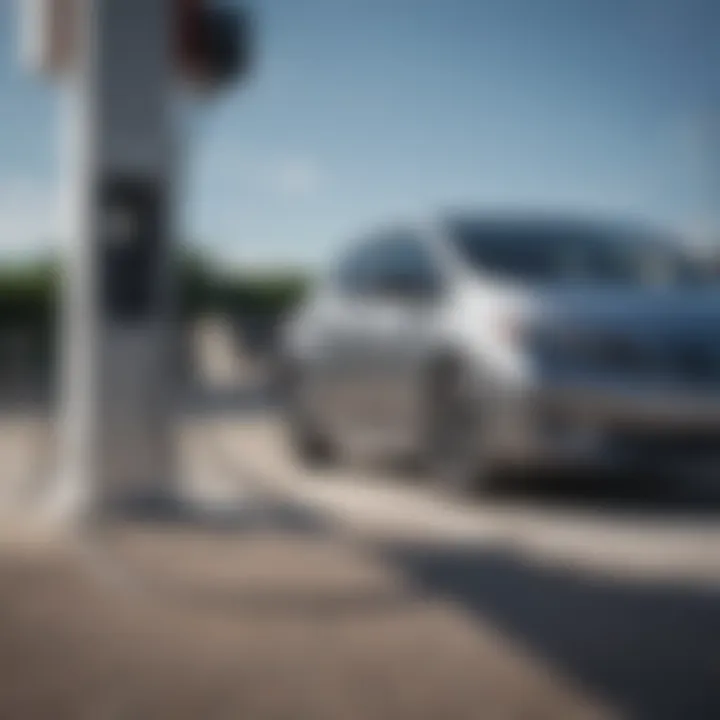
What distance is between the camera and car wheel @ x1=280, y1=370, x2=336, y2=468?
107 inches

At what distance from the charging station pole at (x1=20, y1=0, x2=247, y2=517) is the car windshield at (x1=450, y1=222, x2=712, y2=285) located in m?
1.42

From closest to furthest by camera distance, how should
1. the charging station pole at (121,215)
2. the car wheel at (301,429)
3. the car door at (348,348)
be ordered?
the car door at (348,348)
the car wheel at (301,429)
the charging station pole at (121,215)

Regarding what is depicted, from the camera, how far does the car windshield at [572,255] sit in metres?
2.19

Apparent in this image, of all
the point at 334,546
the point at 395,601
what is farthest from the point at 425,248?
the point at 334,546

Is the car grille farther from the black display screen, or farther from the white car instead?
the black display screen

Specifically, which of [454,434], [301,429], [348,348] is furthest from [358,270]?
[301,429]

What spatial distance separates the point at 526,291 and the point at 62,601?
1349 mm

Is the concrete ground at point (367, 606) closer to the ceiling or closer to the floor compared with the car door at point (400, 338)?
A: closer to the floor

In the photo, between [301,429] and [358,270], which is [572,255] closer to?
[358,270]

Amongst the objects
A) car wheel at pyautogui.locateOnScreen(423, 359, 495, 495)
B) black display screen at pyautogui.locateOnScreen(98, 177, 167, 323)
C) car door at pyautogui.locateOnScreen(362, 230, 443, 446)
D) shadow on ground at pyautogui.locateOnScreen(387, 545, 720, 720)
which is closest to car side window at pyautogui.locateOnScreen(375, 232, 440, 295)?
car door at pyautogui.locateOnScreen(362, 230, 443, 446)

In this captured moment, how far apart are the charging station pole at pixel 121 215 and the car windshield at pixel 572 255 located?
1.42m

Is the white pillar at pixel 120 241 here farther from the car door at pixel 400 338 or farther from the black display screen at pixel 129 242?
the car door at pixel 400 338

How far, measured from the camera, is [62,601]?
271cm

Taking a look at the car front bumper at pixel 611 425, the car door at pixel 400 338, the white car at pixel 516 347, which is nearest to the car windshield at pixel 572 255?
the white car at pixel 516 347
